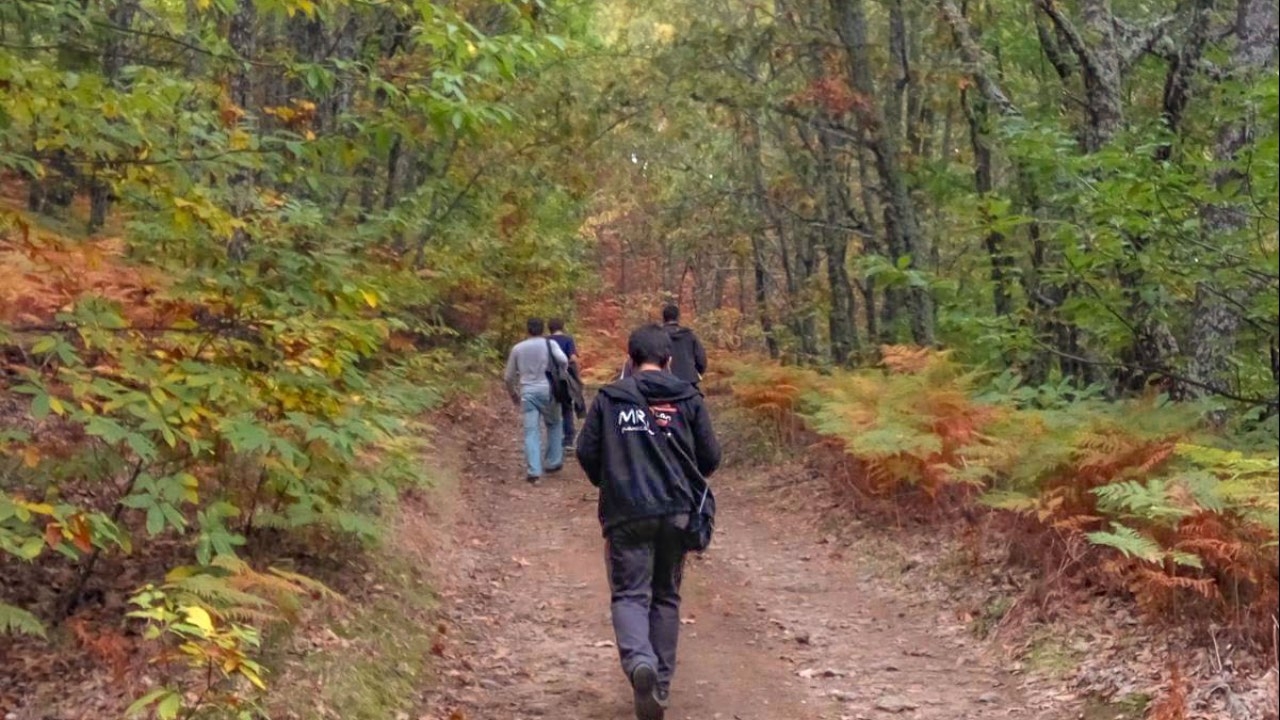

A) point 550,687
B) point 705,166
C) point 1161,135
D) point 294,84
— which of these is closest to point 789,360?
point 705,166

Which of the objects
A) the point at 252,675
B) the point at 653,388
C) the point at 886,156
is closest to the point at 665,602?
the point at 653,388

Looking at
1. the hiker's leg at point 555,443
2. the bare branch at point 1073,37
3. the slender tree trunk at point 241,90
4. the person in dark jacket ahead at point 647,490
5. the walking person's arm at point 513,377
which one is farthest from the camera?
the hiker's leg at point 555,443

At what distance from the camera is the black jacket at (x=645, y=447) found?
6.29 meters

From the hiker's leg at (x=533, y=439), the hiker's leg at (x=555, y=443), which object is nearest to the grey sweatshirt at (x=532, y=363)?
the hiker's leg at (x=533, y=439)

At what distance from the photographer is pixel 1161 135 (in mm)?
8695

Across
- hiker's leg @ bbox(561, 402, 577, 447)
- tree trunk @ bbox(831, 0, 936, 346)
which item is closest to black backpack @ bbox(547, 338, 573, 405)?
hiker's leg @ bbox(561, 402, 577, 447)

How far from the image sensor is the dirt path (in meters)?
7.01

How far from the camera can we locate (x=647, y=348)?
6.57 meters

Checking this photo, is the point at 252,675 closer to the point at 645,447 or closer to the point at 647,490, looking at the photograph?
the point at 647,490

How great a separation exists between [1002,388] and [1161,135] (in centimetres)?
343

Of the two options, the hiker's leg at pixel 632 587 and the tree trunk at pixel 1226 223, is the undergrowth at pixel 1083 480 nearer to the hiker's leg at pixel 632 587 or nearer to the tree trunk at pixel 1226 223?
the tree trunk at pixel 1226 223

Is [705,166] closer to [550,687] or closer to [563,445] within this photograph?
[563,445]

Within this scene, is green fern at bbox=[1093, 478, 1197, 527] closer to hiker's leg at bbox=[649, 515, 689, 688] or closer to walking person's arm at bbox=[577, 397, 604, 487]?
hiker's leg at bbox=[649, 515, 689, 688]

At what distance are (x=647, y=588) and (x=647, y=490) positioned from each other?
545 millimetres
